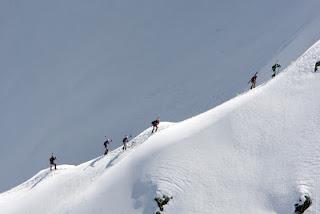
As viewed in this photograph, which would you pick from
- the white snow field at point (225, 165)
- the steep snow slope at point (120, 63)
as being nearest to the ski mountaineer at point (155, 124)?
the white snow field at point (225, 165)

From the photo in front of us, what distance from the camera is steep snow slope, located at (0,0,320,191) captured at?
59750 millimetres

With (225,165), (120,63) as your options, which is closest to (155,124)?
(225,165)

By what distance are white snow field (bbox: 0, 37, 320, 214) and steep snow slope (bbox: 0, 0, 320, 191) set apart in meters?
19.3

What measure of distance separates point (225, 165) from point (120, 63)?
134 feet

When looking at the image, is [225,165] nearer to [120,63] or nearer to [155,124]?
[155,124]

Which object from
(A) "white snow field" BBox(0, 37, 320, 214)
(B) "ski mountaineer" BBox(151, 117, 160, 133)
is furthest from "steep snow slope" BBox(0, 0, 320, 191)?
(A) "white snow field" BBox(0, 37, 320, 214)

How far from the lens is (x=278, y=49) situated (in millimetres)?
58031

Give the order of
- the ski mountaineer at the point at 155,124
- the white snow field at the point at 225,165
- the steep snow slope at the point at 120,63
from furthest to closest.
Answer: the steep snow slope at the point at 120,63 → the ski mountaineer at the point at 155,124 → the white snow field at the point at 225,165

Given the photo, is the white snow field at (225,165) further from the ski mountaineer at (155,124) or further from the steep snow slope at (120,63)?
the steep snow slope at (120,63)

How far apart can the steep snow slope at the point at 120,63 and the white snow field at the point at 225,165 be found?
19297 mm

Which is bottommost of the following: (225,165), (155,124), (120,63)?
(225,165)

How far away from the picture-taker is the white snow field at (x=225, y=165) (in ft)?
95.8

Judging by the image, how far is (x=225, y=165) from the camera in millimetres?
31188

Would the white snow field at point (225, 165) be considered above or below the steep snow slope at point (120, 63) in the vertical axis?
below
